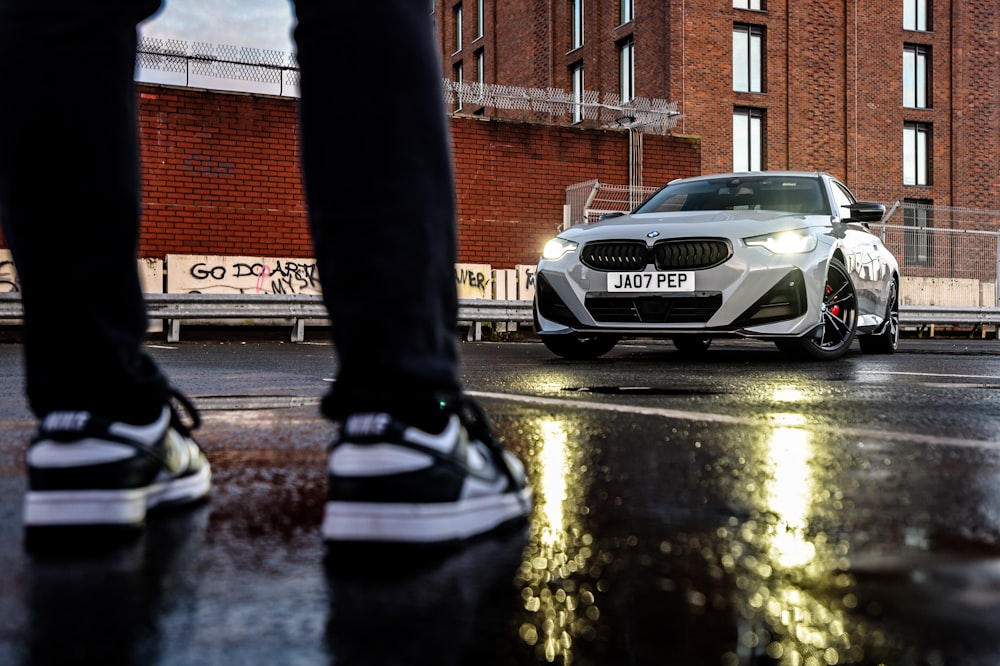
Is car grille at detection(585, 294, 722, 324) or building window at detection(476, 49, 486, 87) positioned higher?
building window at detection(476, 49, 486, 87)

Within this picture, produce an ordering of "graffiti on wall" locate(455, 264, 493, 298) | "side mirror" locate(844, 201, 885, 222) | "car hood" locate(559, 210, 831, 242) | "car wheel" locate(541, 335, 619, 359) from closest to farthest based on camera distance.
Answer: "car hood" locate(559, 210, 831, 242), "car wheel" locate(541, 335, 619, 359), "side mirror" locate(844, 201, 885, 222), "graffiti on wall" locate(455, 264, 493, 298)

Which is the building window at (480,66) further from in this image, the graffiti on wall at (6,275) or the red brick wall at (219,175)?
the graffiti on wall at (6,275)

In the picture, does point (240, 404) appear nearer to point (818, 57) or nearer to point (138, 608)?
point (138, 608)

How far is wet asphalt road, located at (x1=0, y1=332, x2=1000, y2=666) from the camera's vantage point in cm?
99

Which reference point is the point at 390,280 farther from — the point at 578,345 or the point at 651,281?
the point at 578,345

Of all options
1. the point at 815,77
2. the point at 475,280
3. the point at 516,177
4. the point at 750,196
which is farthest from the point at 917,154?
the point at 750,196

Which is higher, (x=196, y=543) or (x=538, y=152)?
(x=538, y=152)

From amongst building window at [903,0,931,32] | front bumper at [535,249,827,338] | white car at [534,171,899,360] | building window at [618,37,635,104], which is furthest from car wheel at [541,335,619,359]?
building window at [903,0,931,32]

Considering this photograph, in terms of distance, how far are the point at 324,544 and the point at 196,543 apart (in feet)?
0.58

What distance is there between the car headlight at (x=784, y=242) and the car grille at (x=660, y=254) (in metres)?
0.20

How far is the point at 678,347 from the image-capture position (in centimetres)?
987

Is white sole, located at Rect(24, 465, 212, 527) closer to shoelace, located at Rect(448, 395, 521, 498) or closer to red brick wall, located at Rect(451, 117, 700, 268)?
shoelace, located at Rect(448, 395, 521, 498)

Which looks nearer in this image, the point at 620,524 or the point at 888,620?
the point at 888,620

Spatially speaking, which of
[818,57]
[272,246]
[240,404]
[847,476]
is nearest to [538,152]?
[272,246]
